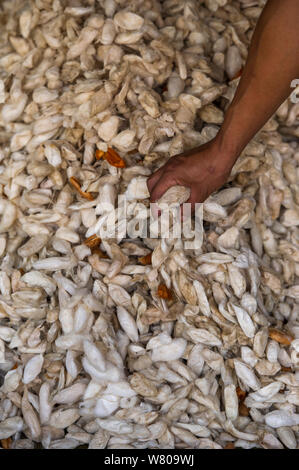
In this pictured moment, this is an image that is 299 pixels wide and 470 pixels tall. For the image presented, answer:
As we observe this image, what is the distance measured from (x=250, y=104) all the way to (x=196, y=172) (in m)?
0.15

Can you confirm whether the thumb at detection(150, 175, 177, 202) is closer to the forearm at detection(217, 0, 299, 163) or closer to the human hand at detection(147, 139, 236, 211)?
the human hand at detection(147, 139, 236, 211)

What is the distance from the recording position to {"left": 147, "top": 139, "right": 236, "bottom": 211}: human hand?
992mm

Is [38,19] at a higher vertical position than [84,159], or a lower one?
higher

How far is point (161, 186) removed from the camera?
99 cm

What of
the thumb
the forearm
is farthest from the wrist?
the thumb

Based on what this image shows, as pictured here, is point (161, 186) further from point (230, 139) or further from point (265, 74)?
point (265, 74)

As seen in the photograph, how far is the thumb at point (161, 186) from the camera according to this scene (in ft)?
3.24

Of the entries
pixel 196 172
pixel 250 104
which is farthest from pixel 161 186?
pixel 250 104
